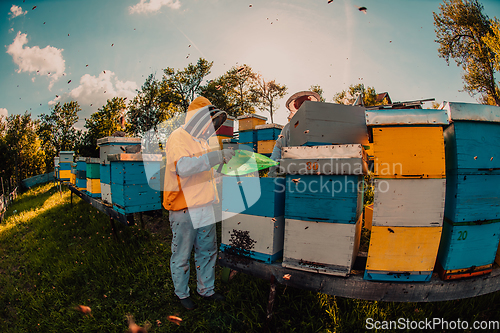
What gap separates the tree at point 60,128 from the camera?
2206 cm

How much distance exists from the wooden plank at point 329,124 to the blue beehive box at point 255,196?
45 centimetres

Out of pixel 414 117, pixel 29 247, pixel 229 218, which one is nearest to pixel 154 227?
pixel 29 247

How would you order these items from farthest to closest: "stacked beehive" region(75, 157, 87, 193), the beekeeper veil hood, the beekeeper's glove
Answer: "stacked beehive" region(75, 157, 87, 193) < the beekeeper veil hood < the beekeeper's glove

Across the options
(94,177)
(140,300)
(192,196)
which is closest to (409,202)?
(192,196)

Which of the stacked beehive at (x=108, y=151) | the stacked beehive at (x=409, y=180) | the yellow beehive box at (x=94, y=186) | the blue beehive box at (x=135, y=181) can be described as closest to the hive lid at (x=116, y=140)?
the stacked beehive at (x=108, y=151)

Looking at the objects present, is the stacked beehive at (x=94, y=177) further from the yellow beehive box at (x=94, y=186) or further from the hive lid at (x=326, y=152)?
the hive lid at (x=326, y=152)

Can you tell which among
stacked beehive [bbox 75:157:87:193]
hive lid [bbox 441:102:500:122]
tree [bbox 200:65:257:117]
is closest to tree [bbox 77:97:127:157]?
tree [bbox 200:65:257:117]

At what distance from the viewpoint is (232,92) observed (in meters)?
26.0

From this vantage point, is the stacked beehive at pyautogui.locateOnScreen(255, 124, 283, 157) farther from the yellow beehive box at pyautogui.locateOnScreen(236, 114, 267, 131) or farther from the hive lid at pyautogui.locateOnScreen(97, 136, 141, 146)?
the hive lid at pyautogui.locateOnScreen(97, 136, 141, 146)

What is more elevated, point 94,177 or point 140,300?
point 94,177

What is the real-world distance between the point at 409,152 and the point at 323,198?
2.12 feet

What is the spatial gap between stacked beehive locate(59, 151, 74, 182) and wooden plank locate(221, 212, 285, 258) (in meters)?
10.4

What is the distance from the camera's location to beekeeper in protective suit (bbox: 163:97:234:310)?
7.30 ft

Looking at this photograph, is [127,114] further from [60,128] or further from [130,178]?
[130,178]
